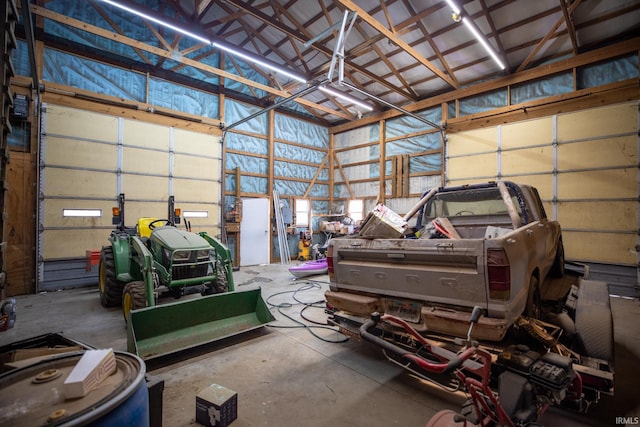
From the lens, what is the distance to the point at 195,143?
916cm

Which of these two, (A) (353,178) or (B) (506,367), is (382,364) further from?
(A) (353,178)

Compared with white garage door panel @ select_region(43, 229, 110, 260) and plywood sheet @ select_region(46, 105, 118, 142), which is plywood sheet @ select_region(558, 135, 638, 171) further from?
white garage door panel @ select_region(43, 229, 110, 260)

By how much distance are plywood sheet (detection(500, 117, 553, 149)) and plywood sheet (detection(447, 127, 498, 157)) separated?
249mm

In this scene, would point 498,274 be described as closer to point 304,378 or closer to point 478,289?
point 478,289

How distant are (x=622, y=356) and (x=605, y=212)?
4.89 m

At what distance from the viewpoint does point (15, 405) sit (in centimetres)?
116

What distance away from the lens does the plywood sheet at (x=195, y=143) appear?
8812mm

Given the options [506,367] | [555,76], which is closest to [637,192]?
[555,76]

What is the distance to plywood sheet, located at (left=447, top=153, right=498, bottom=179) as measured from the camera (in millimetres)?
8506

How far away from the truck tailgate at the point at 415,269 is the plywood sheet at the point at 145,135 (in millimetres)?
7211

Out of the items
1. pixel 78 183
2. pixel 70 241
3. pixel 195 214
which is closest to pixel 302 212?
pixel 195 214

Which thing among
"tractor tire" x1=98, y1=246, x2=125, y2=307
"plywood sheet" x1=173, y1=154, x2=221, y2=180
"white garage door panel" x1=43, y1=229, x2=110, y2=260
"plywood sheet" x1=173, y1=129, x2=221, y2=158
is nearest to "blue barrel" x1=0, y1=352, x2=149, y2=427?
"tractor tire" x1=98, y1=246, x2=125, y2=307

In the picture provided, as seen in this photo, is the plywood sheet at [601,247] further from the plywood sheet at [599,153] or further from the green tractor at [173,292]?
the green tractor at [173,292]
